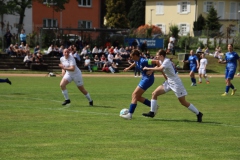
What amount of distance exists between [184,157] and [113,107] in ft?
29.0

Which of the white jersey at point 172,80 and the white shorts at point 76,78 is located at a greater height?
the white jersey at point 172,80

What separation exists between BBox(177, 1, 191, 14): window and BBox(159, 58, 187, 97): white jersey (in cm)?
7209

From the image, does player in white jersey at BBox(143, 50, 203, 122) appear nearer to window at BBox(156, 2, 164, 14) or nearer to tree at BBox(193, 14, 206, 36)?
tree at BBox(193, 14, 206, 36)

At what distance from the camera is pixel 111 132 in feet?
41.3

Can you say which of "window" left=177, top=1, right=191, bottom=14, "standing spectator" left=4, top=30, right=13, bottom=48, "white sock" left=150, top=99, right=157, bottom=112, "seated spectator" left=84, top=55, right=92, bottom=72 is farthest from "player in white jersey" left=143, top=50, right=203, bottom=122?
"window" left=177, top=1, right=191, bottom=14

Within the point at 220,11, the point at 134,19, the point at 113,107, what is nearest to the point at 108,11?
the point at 134,19

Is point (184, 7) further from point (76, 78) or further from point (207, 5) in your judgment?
point (76, 78)

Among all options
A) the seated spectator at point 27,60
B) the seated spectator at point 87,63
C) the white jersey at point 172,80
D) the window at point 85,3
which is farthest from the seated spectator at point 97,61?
the window at point 85,3

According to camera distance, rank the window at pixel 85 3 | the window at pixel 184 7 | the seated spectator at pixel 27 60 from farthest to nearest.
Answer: the window at pixel 184 7
the window at pixel 85 3
the seated spectator at pixel 27 60

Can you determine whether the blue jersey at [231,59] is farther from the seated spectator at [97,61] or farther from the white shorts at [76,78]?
the seated spectator at [97,61]

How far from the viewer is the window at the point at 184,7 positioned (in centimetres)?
8559

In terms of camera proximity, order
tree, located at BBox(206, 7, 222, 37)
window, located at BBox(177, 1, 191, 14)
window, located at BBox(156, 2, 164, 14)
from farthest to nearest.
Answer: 1. window, located at BBox(156, 2, 164, 14)
2. window, located at BBox(177, 1, 191, 14)
3. tree, located at BBox(206, 7, 222, 37)

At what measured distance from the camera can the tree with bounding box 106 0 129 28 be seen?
294 feet

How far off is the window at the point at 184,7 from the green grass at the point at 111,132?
66.5 meters
